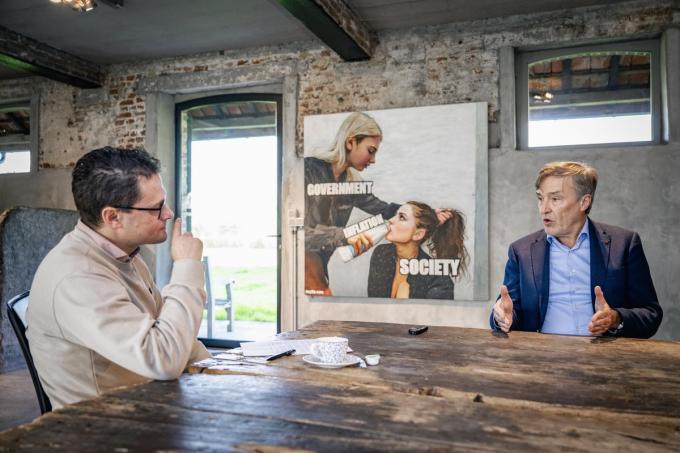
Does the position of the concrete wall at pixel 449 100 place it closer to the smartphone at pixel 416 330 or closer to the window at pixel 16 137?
the window at pixel 16 137

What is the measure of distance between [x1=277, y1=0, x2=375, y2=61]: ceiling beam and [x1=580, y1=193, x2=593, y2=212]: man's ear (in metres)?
2.31

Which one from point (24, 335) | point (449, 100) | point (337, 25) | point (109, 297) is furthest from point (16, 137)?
point (109, 297)

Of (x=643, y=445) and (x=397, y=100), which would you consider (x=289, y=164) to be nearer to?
(x=397, y=100)

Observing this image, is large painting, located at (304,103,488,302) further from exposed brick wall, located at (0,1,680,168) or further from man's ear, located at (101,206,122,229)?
man's ear, located at (101,206,122,229)

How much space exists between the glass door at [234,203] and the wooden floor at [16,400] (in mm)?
1879

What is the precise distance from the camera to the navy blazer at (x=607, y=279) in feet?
8.26

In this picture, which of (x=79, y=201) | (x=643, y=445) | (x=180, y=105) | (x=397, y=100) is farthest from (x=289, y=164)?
(x=643, y=445)

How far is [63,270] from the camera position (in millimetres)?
1543

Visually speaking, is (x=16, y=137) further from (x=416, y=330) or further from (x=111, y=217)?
(x=416, y=330)

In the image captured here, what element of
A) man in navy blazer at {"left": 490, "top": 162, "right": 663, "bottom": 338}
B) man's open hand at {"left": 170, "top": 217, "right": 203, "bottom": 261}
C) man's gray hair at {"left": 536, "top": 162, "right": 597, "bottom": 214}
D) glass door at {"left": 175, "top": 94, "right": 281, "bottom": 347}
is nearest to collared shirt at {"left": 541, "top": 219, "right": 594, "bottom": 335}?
man in navy blazer at {"left": 490, "top": 162, "right": 663, "bottom": 338}

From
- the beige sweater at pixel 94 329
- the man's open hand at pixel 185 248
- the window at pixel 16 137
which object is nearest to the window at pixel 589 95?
the man's open hand at pixel 185 248

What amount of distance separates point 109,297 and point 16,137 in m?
6.17

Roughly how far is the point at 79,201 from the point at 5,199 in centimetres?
563

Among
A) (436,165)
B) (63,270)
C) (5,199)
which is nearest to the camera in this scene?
(63,270)
